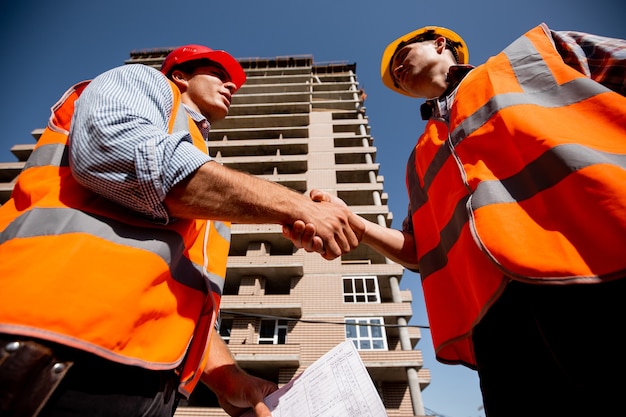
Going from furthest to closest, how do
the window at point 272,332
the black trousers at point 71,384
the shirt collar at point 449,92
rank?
the window at point 272,332 < the shirt collar at point 449,92 < the black trousers at point 71,384

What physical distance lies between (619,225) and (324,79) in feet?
122

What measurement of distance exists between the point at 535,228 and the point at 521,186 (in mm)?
162

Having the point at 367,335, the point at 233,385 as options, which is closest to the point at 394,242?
the point at 233,385

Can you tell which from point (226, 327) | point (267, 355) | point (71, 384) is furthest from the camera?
point (226, 327)

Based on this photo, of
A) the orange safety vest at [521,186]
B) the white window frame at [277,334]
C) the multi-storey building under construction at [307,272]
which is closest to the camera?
the orange safety vest at [521,186]

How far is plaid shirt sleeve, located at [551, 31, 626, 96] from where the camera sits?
104 cm

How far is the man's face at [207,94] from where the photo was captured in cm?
200

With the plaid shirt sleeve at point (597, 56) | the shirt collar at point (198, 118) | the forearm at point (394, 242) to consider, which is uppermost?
the shirt collar at point (198, 118)

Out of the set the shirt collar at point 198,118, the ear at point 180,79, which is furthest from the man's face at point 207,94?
the shirt collar at point 198,118

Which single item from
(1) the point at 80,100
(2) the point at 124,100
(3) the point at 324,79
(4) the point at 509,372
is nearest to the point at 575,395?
(4) the point at 509,372

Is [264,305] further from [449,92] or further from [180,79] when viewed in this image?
[449,92]

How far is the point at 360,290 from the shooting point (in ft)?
53.7

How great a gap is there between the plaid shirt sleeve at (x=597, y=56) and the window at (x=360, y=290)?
15.4m

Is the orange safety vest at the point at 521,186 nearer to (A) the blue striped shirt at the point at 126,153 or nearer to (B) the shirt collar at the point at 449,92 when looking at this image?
(B) the shirt collar at the point at 449,92
